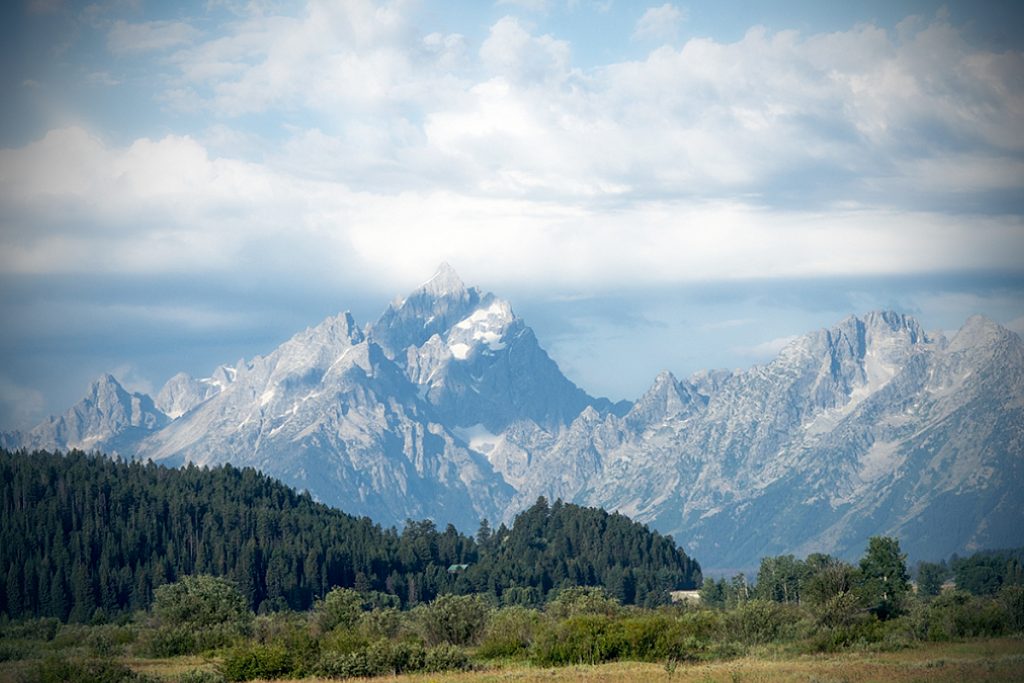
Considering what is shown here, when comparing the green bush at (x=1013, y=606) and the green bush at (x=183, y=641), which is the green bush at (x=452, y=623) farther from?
the green bush at (x=1013, y=606)

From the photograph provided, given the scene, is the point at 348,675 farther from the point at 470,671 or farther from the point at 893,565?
the point at 893,565

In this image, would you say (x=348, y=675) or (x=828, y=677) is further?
(x=348, y=675)

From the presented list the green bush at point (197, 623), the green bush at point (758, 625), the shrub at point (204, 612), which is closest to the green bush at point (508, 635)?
the green bush at point (758, 625)

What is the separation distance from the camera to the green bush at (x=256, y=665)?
11756 cm

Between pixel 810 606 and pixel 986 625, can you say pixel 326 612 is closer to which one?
pixel 810 606

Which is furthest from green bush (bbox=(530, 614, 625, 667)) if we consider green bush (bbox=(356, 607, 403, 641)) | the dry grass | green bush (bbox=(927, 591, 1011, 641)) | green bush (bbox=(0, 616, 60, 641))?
green bush (bbox=(0, 616, 60, 641))

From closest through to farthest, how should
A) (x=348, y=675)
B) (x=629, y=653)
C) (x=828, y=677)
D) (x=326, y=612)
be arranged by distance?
(x=828, y=677) → (x=348, y=675) → (x=629, y=653) → (x=326, y=612)

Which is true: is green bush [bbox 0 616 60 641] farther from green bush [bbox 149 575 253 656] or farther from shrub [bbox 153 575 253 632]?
shrub [bbox 153 575 253 632]

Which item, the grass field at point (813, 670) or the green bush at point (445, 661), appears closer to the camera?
the grass field at point (813, 670)

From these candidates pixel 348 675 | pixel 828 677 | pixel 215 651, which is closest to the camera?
pixel 828 677

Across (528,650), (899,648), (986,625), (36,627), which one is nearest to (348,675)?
(528,650)

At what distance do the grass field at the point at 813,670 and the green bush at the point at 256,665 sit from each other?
4048mm

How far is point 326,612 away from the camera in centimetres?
A: 17250

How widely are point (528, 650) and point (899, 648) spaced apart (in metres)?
34.9
